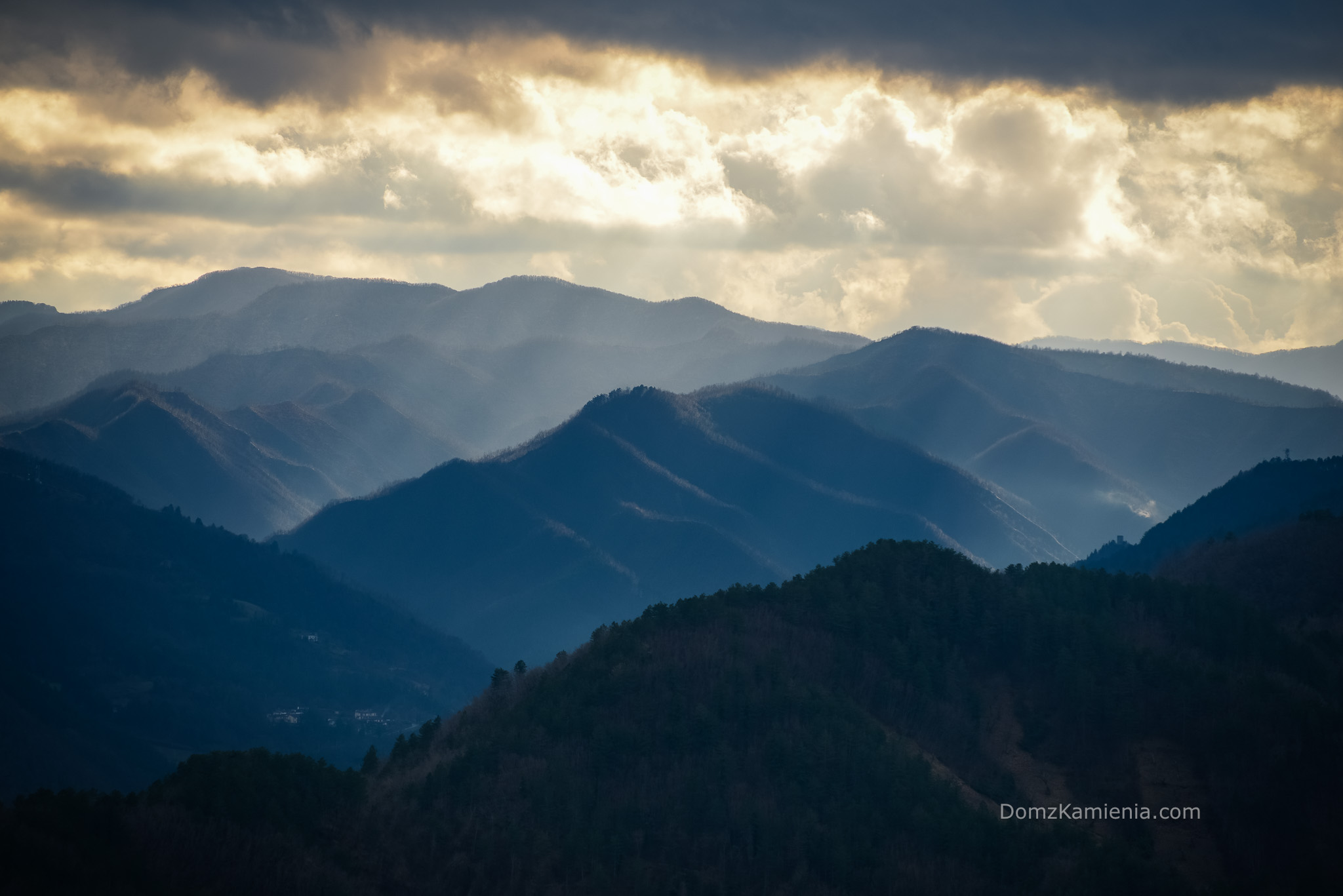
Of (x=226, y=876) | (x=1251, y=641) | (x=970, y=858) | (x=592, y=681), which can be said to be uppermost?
(x=1251, y=641)

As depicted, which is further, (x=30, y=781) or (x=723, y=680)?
(x=30, y=781)

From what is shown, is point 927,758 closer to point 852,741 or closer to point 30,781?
point 852,741

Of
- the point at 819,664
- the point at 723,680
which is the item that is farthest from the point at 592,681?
the point at 819,664

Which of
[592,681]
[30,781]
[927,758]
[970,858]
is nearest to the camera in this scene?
[970,858]

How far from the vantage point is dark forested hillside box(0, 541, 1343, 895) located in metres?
92.4

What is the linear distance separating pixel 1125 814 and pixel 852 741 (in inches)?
869

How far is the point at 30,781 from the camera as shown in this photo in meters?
190

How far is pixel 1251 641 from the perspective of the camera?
4857 inches

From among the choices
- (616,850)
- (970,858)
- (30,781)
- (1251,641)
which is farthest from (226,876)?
(30,781)

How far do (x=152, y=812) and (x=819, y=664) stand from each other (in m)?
58.8

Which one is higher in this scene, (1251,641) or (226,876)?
(1251,641)

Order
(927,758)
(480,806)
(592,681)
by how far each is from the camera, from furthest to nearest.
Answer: (592,681)
(927,758)
(480,806)

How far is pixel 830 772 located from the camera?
106500 mm

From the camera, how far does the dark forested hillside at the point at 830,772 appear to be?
303ft
